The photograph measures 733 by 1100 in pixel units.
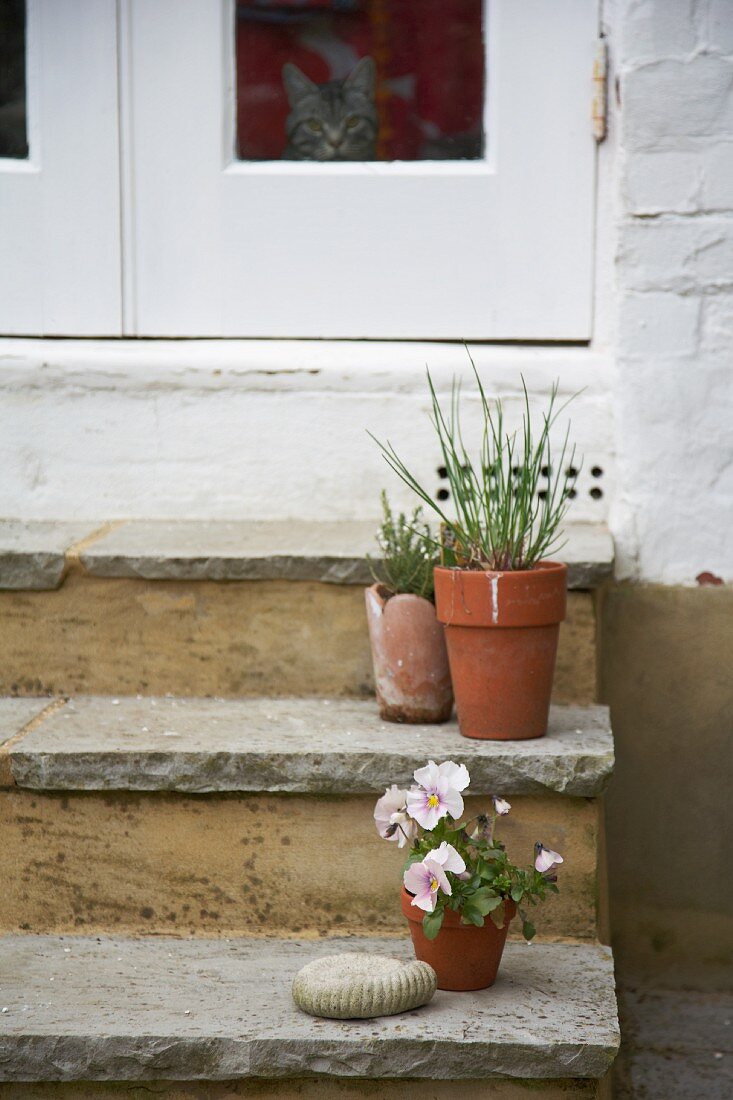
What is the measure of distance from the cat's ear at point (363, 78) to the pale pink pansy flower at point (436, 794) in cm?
176

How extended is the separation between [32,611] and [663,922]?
1422 millimetres

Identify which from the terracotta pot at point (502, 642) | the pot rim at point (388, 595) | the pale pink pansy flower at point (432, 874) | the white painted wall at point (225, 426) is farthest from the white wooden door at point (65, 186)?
the pale pink pansy flower at point (432, 874)

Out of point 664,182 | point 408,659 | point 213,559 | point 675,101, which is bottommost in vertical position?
point 408,659

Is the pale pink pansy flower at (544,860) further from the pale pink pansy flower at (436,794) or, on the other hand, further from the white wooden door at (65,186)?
the white wooden door at (65,186)

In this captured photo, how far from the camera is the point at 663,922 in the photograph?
2564mm

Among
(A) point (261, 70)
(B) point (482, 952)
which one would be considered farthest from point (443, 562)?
(A) point (261, 70)

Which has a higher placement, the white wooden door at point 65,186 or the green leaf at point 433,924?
the white wooden door at point 65,186

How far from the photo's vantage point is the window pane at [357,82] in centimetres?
280

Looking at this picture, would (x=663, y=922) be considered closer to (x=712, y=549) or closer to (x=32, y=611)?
(x=712, y=549)

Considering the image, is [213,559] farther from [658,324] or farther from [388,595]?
[658,324]

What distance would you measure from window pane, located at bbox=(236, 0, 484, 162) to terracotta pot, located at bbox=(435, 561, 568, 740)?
123 centimetres

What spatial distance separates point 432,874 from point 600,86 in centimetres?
177

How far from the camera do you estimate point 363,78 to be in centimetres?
286

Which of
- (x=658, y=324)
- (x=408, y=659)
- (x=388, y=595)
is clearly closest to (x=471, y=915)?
(x=408, y=659)
